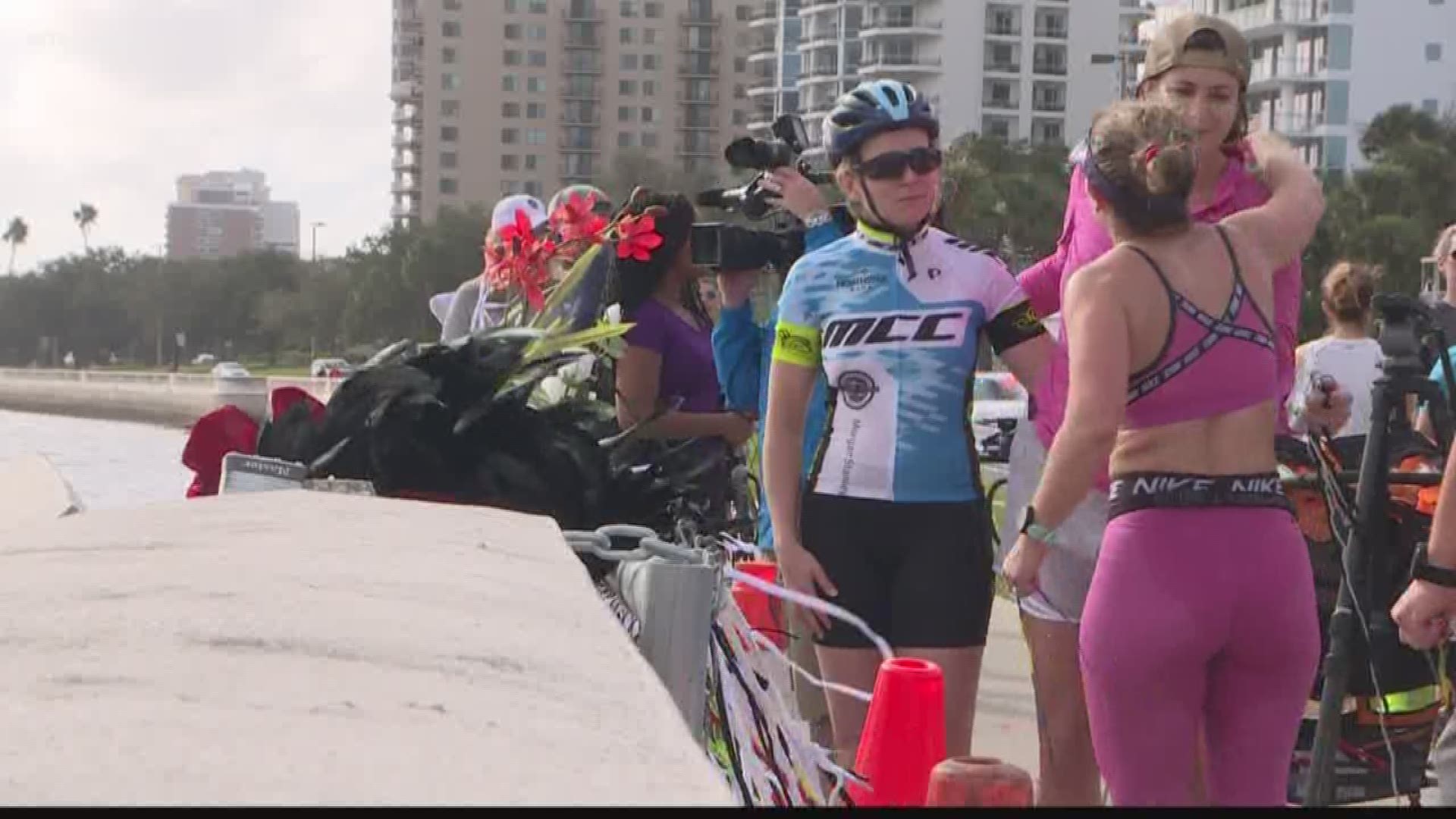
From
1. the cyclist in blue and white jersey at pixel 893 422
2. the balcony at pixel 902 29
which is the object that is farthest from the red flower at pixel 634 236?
the balcony at pixel 902 29

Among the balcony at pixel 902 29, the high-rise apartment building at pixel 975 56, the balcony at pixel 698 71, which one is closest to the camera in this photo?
the balcony at pixel 902 29

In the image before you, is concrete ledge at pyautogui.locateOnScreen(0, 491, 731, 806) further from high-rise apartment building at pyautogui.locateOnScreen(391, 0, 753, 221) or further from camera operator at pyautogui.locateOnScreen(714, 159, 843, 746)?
high-rise apartment building at pyautogui.locateOnScreen(391, 0, 753, 221)

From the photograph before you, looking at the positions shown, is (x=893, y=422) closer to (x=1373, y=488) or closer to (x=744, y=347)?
(x=1373, y=488)

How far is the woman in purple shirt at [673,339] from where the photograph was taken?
6.07 metres

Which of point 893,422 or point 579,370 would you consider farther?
point 893,422

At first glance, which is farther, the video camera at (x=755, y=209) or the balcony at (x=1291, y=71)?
the balcony at (x=1291, y=71)

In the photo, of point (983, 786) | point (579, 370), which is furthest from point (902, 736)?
point (579, 370)

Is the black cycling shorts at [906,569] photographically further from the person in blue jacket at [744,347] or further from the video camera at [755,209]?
the video camera at [755,209]

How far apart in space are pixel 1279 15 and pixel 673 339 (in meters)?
110

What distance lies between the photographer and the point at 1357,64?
4272 inches

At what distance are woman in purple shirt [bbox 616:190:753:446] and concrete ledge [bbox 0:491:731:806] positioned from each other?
3.71 metres

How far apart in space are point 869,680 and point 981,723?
3.38m

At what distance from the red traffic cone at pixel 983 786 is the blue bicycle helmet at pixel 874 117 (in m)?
2.68

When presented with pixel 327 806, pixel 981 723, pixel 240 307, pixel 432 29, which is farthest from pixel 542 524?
pixel 432 29
